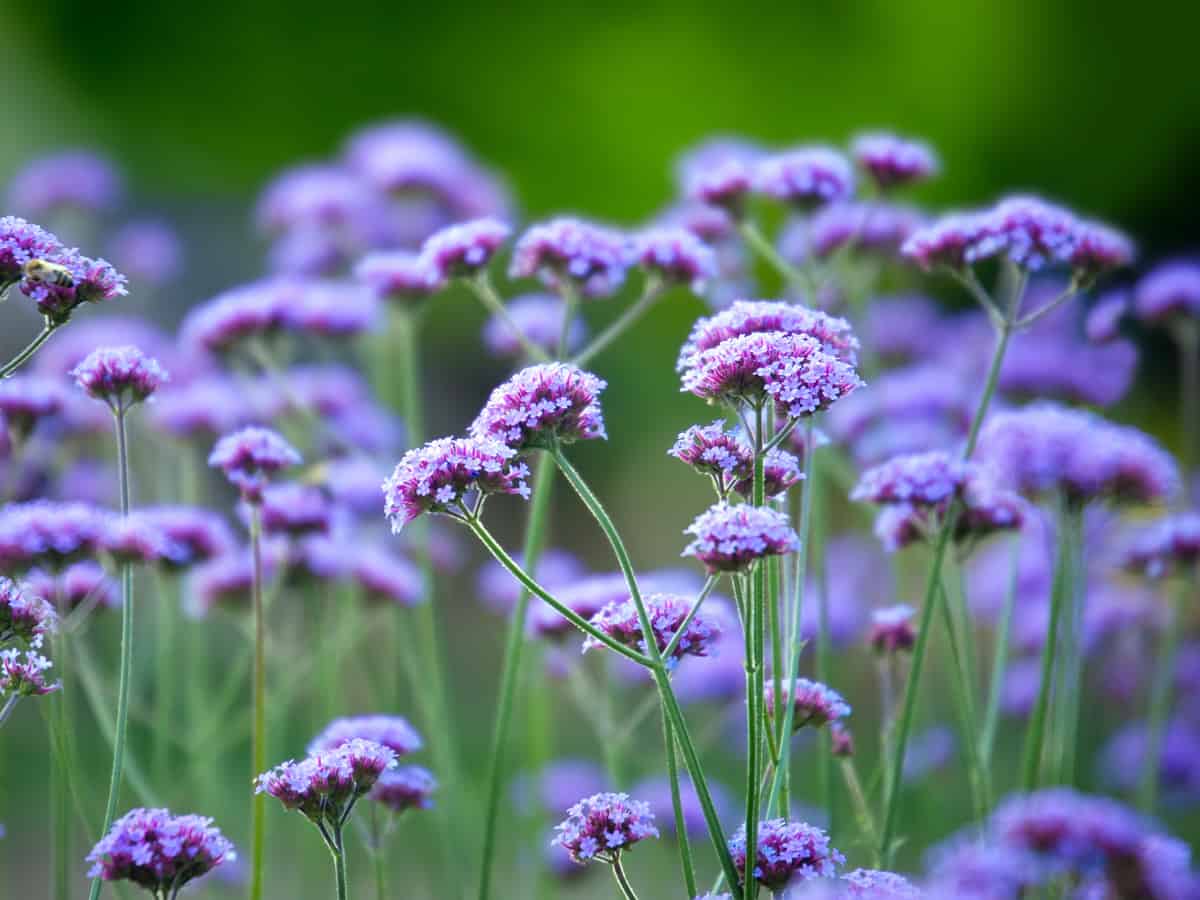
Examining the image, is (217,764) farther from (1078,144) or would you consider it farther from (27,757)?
(1078,144)

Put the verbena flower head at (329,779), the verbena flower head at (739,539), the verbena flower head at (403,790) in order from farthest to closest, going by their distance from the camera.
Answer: the verbena flower head at (403,790) → the verbena flower head at (329,779) → the verbena flower head at (739,539)

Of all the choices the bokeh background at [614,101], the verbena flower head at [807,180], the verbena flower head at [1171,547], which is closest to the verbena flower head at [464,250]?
the verbena flower head at [807,180]

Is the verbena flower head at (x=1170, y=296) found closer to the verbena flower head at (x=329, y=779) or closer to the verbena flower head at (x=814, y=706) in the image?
the verbena flower head at (x=814, y=706)

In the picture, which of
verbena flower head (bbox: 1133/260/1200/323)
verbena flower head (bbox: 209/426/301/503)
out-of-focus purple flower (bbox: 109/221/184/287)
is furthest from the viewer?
out-of-focus purple flower (bbox: 109/221/184/287)

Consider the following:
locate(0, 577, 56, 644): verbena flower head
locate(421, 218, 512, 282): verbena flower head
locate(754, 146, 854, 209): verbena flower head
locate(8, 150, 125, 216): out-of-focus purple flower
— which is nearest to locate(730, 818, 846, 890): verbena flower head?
locate(0, 577, 56, 644): verbena flower head

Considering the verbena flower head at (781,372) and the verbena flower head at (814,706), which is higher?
the verbena flower head at (781,372)

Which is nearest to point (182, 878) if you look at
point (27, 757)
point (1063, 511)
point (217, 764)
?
point (1063, 511)

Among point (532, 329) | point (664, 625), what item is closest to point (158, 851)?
point (664, 625)

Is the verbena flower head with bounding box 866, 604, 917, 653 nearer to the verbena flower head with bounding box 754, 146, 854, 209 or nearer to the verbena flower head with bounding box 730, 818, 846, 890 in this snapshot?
the verbena flower head with bounding box 730, 818, 846, 890
